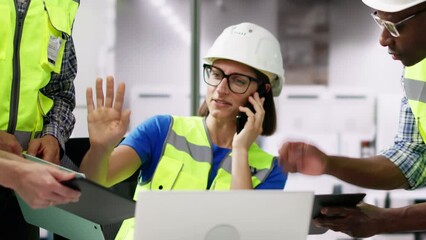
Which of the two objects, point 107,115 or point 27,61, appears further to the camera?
point 27,61

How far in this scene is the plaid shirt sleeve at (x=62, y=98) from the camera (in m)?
1.91

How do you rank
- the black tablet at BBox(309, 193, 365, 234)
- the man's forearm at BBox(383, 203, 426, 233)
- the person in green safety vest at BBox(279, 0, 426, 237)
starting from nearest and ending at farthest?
the black tablet at BBox(309, 193, 365, 234) → the person in green safety vest at BBox(279, 0, 426, 237) → the man's forearm at BBox(383, 203, 426, 233)

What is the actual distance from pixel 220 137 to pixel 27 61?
2.47ft

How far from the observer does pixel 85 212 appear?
1.41m

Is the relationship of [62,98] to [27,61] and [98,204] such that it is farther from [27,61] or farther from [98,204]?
[98,204]

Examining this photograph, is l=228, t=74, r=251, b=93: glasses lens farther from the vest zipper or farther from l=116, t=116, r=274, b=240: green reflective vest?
the vest zipper

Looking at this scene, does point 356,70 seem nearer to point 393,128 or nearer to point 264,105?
point 393,128

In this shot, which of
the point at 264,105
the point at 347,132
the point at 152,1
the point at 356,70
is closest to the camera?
the point at 264,105

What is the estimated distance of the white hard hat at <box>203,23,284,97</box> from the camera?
2.20 m

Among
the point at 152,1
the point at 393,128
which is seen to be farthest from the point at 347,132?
the point at 152,1

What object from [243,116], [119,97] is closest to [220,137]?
[243,116]

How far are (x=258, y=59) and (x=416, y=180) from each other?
2.32 feet

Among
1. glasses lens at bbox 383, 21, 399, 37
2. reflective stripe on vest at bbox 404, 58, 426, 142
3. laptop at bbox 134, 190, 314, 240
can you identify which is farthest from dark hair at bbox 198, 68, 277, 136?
laptop at bbox 134, 190, 314, 240

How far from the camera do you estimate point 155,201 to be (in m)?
1.20
